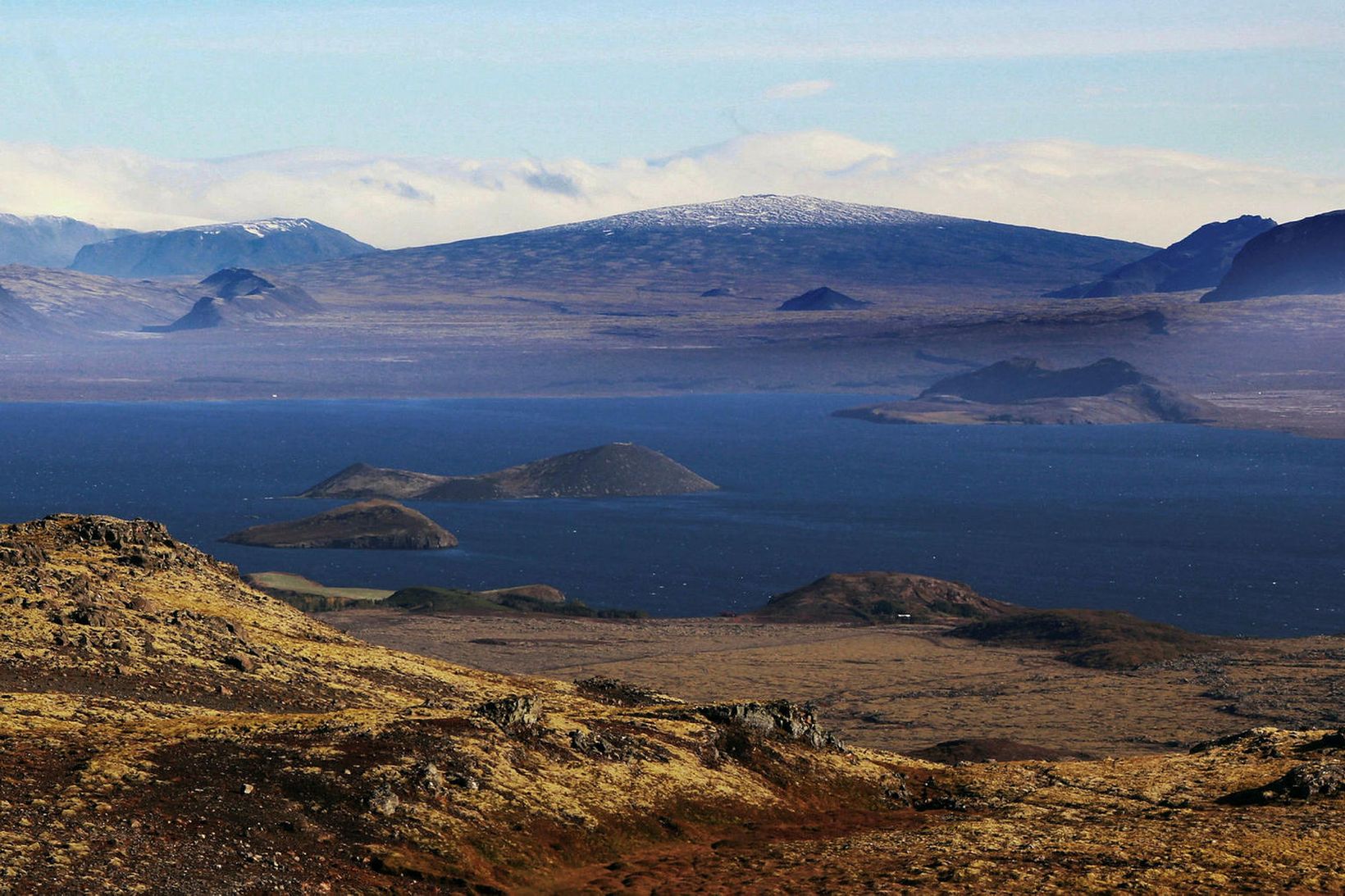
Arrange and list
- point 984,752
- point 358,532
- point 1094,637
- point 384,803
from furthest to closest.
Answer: point 358,532, point 1094,637, point 984,752, point 384,803

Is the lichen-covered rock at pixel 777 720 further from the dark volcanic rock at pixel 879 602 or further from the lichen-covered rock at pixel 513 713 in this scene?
the dark volcanic rock at pixel 879 602

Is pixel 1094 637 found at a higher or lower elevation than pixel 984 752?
lower

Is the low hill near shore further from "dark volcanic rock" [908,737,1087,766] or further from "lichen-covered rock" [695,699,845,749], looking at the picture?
"lichen-covered rock" [695,699,845,749]

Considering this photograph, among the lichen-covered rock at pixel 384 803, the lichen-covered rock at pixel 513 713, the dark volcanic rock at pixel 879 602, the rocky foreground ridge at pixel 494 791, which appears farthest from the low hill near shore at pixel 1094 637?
the lichen-covered rock at pixel 384 803

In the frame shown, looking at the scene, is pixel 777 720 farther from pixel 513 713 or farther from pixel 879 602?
pixel 879 602

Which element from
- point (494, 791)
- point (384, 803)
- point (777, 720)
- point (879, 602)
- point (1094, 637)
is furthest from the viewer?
point (879, 602)

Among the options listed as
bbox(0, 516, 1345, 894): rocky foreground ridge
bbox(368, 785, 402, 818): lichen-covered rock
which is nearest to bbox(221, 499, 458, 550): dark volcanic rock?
bbox(0, 516, 1345, 894): rocky foreground ridge

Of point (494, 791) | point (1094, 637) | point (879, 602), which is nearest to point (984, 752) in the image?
point (494, 791)
